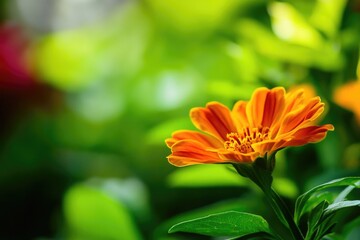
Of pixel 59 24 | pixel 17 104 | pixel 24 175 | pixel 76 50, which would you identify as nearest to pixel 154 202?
pixel 24 175

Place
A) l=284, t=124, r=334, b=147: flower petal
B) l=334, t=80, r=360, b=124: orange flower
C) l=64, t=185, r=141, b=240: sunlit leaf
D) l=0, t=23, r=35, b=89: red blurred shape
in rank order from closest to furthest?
l=284, t=124, r=334, b=147: flower petal → l=334, t=80, r=360, b=124: orange flower → l=64, t=185, r=141, b=240: sunlit leaf → l=0, t=23, r=35, b=89: red blurred shape

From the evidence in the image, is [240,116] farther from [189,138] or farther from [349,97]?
[349,97]

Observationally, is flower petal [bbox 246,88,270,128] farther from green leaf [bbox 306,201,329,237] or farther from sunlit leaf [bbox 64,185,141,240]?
sunlit leaf [bbox 64,185,141,240]

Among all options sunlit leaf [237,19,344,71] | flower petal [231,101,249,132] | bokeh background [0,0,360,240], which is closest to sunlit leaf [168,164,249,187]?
bokeh background [0,0,360,240]

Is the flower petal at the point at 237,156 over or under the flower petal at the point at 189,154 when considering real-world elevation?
under

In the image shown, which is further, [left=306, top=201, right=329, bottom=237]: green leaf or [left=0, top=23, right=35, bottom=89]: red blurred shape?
[left=0, top=23, right=35, bottom=89]: red blurred shape

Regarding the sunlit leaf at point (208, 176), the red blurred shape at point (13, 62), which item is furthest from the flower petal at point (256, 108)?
the red blurred shape at point (13, 62)

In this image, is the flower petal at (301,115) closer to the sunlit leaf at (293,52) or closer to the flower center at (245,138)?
the flower center at (245,138)
